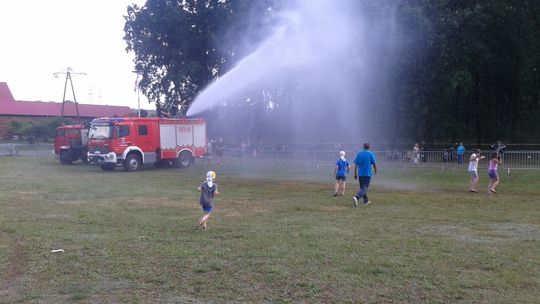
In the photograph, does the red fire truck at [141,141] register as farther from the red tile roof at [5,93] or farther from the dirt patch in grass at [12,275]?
the red tile roof at [5,93]

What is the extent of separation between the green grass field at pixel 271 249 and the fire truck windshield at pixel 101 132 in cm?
1118

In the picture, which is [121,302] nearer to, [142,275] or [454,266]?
[142,275]

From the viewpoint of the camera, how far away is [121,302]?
6.03m

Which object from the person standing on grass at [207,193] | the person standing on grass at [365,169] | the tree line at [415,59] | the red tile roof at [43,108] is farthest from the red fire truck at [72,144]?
the red tile roof at [43,108]

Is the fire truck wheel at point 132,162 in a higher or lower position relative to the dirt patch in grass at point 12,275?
higher

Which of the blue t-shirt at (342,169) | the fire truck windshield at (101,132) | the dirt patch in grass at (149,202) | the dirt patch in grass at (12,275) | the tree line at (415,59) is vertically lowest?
the dirt patch in grass at (12,275)

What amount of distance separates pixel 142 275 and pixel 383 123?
104 feet

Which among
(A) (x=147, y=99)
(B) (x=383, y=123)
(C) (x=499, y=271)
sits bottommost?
(C) (x=499, y=271)

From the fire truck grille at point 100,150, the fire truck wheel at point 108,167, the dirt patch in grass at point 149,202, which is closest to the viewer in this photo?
the dirt patch in grass at point 149,202

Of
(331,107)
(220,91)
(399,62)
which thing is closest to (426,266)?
(220,91)

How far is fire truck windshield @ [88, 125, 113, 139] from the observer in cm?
2747

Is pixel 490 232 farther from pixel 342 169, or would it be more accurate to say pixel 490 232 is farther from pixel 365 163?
pixel 342 169

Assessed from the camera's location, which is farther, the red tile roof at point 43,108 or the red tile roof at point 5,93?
the red tile roof at point 5,93

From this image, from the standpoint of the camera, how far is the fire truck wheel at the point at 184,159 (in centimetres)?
3023
